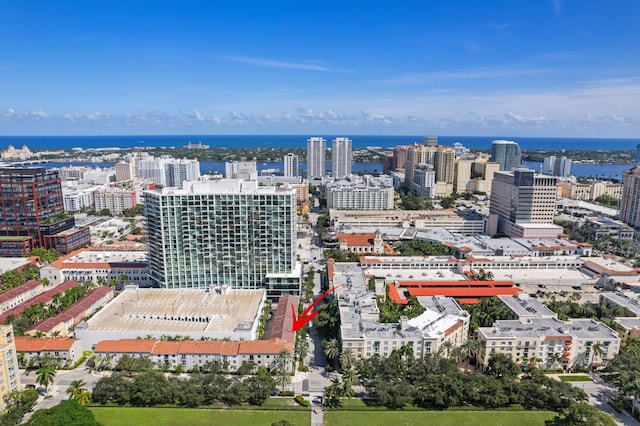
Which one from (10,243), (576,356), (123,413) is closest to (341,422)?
(123,413)

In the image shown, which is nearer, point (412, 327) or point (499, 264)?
point (412, 327)

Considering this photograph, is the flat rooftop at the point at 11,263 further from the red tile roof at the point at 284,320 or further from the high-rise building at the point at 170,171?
the high-rise building at the point at 170,171

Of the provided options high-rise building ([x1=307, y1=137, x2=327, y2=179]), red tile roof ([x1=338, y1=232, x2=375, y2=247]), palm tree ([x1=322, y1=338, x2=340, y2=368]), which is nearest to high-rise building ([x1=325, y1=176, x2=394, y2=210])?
red tile roof ([x1=338, y1=232, x2=375, y2=247])

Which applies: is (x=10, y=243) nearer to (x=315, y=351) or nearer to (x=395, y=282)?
(x=315, y=351)

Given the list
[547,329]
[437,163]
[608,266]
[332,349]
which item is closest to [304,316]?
[332,349]

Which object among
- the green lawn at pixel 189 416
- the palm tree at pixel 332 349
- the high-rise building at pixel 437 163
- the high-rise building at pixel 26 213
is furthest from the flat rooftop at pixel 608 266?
the high-rise building at pixel 26 213

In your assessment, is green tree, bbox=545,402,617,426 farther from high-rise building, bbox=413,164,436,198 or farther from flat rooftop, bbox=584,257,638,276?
high-rise building, bbox=413,164,436,198

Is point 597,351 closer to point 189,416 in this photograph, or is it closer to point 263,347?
point 263,347
